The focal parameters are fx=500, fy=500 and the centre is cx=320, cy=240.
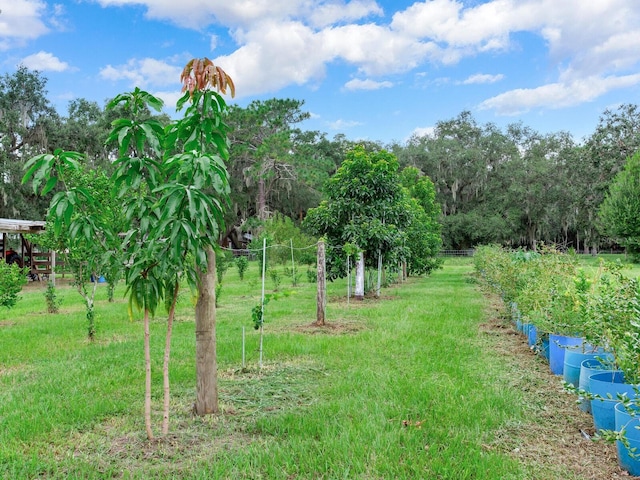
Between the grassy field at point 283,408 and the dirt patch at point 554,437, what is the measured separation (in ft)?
0.12

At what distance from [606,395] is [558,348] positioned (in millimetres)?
1853

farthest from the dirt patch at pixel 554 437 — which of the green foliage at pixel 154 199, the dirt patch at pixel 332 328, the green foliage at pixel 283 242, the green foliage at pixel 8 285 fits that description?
the green foliage at pixel 283 242

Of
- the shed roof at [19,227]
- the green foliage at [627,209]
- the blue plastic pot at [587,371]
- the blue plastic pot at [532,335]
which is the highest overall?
the green foliage at [627,209]

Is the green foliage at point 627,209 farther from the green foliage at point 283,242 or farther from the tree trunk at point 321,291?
the tree trunk at point 321,291

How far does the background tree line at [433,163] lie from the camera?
998 inches

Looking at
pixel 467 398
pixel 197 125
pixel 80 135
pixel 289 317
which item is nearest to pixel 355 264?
pixel 289 317

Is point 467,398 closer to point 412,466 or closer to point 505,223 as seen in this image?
point 412,466

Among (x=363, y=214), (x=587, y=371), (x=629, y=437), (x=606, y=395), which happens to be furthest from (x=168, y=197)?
(x=363, y=214)

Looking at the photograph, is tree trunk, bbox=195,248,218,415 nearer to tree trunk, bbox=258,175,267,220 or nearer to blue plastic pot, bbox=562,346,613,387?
blue plastic pot, bbox=562,346,613,387

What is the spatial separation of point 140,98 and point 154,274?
4.10 ft

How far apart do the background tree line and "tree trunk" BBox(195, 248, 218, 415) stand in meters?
17.1

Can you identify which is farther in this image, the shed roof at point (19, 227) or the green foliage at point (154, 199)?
the shed roof at point (19, 227)

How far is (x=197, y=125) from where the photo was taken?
378cm

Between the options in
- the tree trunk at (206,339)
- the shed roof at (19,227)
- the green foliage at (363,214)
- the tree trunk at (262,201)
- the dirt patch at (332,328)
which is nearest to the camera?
the tree trunk at (206,339)
